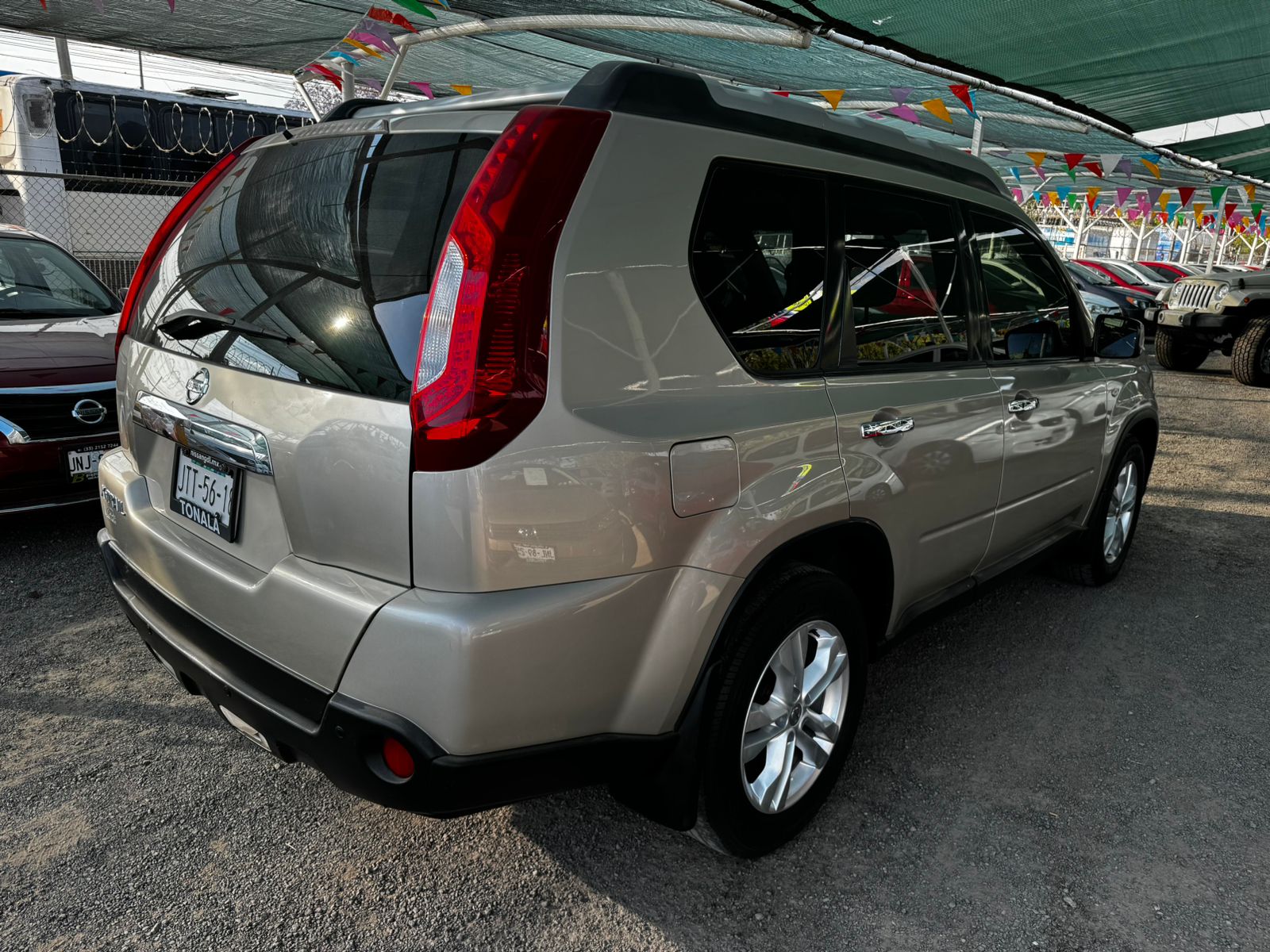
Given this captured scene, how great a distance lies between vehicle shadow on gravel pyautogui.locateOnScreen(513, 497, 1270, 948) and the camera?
2283 millimetres

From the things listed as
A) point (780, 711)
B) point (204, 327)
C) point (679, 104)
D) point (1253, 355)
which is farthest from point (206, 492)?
point (1253, 355)

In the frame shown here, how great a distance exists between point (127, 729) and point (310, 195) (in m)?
1.88

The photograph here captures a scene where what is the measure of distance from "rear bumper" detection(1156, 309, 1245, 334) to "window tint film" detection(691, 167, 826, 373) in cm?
1227

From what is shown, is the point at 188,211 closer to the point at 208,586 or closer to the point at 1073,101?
the point at 208,586

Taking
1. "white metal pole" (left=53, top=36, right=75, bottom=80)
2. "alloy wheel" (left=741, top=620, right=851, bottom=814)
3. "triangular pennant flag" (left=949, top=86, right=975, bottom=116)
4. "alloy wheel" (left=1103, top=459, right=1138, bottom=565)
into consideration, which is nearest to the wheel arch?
"alloy wheel" (left=741, top=620, right=851, bottom=814)

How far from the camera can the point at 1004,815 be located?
270cm

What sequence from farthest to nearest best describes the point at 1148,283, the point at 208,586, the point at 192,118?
the point at 1148,283 → the point at 192,118 → the point at 208,586

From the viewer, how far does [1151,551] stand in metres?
5.15

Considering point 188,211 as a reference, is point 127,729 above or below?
below

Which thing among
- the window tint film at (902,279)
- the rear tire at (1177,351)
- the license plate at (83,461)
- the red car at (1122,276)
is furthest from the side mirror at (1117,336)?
the red car at (1122,276)

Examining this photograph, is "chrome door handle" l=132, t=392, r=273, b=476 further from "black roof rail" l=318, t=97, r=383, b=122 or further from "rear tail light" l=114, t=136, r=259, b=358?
"black roof rail" l=318, t=97, r=383, b=122

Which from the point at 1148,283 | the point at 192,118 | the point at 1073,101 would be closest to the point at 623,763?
the point at 1073,101

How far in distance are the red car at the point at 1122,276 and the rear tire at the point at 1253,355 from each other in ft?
21.1

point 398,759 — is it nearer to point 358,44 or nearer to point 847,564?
point 847,564
